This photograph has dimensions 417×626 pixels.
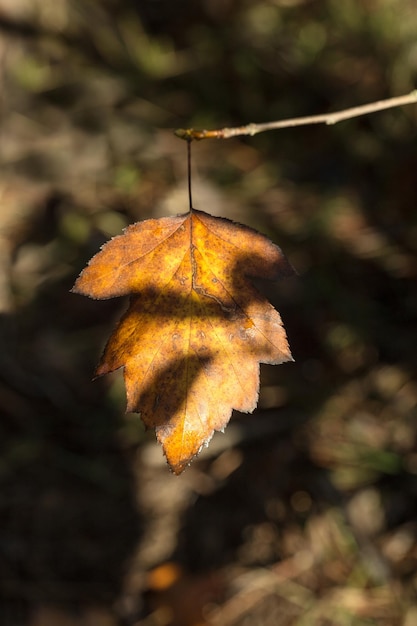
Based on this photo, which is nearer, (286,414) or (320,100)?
(286,414)

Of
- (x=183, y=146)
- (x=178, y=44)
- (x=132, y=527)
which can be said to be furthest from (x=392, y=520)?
(x=178, y=44)

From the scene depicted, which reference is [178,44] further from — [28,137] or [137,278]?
[137,278]

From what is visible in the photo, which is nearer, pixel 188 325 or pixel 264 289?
pixel 188 325

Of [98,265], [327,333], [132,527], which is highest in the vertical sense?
[98,265]

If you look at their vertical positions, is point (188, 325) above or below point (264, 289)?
above

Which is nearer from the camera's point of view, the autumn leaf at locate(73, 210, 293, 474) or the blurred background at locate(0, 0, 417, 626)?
the autumn leaf at locate(73, 210, 293, 474)
